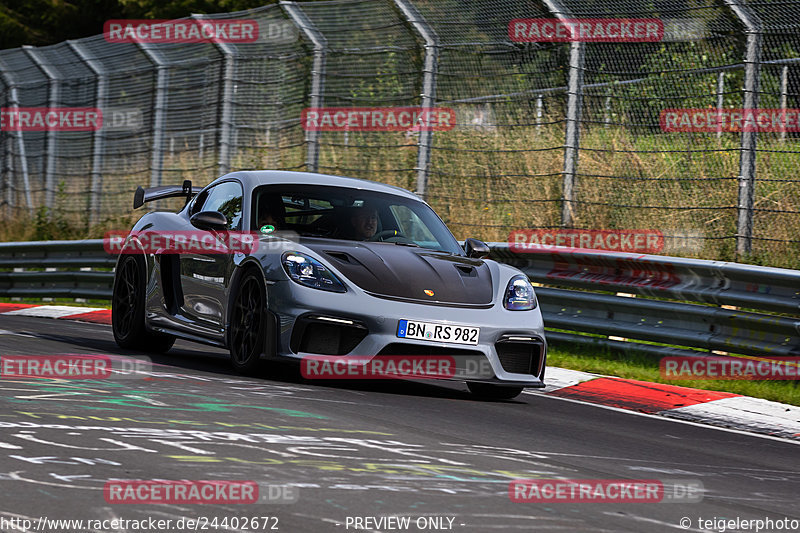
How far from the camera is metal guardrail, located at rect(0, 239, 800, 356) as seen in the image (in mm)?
9188

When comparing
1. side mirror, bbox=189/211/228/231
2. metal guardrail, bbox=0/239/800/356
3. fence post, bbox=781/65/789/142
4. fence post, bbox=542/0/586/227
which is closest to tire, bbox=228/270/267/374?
side mirror, bbox=189/211/228/231

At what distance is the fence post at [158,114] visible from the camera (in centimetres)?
1828

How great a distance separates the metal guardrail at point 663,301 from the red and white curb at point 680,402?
25.7 inches

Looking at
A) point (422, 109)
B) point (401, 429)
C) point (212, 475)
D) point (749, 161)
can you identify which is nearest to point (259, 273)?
point (401, 429)

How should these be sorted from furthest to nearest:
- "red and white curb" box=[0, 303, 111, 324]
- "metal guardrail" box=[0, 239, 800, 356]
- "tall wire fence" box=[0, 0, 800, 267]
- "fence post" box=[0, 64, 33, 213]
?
"fence post" box=[0, 64, 33, 213] → "red and white curb" box=[0, 303, 111, 324] → "tall wire fence" box=[0, 0, 800, 267] → "metal guardrail" box=[0, 239, 800, 356]

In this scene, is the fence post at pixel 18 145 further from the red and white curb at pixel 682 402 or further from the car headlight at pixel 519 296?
the car headlight at pixel 519 296

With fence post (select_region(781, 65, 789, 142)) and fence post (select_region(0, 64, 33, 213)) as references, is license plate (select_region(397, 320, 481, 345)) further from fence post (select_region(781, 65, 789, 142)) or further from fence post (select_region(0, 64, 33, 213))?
fence post (select_region(0, 64, 33, 213))

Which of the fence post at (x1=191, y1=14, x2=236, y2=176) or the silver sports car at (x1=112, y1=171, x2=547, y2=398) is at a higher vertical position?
the fence post at (x1=191, y1=14, x2=236, y2=176)

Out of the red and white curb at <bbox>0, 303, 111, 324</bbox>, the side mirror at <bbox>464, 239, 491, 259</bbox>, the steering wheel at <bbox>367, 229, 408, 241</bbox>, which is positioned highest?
the steering wheel at <bbox>367, 229, 408, 241</bbox>

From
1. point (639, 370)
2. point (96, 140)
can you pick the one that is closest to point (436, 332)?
point (639, 370)

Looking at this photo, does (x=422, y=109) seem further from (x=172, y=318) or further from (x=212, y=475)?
(x=212, y=475)

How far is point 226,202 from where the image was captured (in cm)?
892

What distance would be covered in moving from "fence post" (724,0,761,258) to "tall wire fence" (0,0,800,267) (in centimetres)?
1

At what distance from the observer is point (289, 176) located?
8875mm
